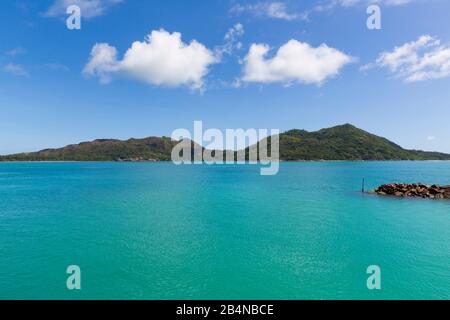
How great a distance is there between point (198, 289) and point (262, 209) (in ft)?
93.0

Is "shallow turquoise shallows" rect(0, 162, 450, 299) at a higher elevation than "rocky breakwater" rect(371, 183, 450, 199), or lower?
lower

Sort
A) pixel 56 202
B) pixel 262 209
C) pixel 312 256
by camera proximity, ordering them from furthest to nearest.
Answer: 1. pixel 56 202
2. pixel 262 209
3. pixel 312 256

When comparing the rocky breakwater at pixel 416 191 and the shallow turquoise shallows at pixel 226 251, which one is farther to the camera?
the rocky breakwater at pixel 416 191

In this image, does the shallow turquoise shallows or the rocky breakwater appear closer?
the shallow turquoise shallows

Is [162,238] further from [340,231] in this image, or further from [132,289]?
[340,231]

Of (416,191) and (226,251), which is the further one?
(416,191)

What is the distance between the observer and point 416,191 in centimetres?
5791

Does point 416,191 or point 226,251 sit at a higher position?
point 416,191

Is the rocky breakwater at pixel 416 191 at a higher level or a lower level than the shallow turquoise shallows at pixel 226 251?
higher

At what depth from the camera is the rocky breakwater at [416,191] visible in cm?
5541

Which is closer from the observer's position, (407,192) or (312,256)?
(312,256)

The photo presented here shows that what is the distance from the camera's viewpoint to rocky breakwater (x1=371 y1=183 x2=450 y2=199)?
55.4 m
